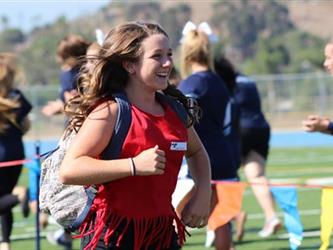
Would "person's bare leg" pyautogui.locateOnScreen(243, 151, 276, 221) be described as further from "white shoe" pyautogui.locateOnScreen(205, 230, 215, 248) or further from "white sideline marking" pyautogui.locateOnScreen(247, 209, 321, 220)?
"white sideline marking" pyautogui.locateOnScreen(247, 209, 321, 220)

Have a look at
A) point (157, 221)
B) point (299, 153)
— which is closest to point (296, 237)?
point (157, 221)

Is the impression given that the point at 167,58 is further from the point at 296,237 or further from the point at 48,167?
the point at 296,237

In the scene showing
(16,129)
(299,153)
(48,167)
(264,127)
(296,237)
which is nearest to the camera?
(48,167)

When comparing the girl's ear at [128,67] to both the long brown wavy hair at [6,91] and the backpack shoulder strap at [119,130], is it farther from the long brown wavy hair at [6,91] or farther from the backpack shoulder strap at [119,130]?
the long brown wavy hair at [6,91]

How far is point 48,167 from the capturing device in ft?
18.1

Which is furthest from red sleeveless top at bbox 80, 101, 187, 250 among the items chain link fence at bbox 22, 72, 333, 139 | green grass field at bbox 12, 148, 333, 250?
chain link fence at bbox 22, 72, 333, 139

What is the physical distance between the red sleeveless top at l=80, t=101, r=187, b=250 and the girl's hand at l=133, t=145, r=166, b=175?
0.15 metres

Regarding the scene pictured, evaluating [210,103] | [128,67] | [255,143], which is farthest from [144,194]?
[255,143]

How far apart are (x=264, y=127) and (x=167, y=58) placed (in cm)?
644

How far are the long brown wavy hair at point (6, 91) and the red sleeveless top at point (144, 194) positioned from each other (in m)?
4.39

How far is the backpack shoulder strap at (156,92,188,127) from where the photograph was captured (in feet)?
18.0

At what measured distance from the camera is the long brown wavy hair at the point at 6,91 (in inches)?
381

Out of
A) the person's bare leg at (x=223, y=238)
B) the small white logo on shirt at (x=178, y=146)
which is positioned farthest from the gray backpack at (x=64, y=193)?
the person's bare leg at (x=223, y=238)

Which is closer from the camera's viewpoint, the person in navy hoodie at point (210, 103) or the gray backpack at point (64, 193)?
the gray backpack at point (64, 193)
